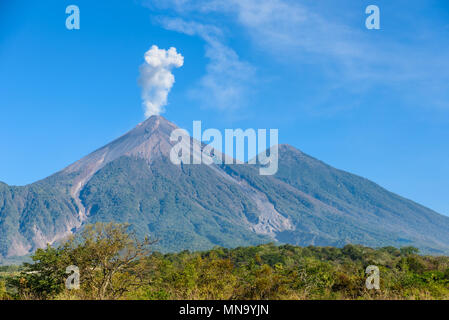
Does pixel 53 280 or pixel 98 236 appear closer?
pixel 98 236
